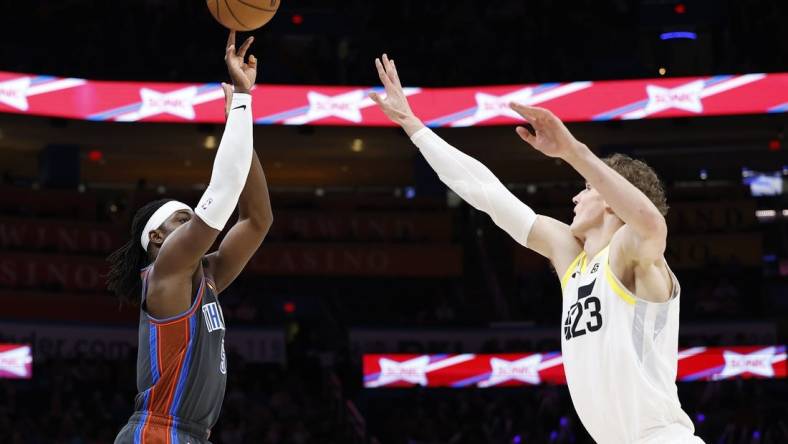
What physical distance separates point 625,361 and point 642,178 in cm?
67

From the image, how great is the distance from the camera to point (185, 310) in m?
4.33

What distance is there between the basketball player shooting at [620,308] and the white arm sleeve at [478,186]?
1.10ft

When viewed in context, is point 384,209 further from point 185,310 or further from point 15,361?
point 185,310

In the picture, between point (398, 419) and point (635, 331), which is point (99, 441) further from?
point (635, 331)

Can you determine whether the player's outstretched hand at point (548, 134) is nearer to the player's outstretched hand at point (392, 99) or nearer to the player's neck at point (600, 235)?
the player's neck at point (600, 235)

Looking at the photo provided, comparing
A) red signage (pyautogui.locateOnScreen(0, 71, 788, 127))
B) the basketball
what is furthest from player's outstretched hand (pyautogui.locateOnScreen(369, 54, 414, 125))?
red signage (pyautogui.locateOnScreen(0, 71, 788, 127))

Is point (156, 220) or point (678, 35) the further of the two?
point (678, 35)

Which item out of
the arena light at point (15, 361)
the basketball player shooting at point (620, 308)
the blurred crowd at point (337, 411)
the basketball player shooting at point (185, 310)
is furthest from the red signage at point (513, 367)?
the basketball player shooting at point (620, 308)

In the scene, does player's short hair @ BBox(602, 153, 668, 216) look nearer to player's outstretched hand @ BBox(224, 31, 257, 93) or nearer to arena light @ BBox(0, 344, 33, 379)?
player's outstretched hand @ BBox(224, 31, 257, 93)

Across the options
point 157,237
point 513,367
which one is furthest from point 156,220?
point 513,367

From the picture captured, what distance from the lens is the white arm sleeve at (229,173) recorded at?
13.6ft

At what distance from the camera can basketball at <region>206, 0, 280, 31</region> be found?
5.42 m

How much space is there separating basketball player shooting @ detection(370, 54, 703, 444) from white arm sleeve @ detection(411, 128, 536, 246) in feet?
1.10

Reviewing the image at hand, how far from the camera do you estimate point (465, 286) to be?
22250mm
